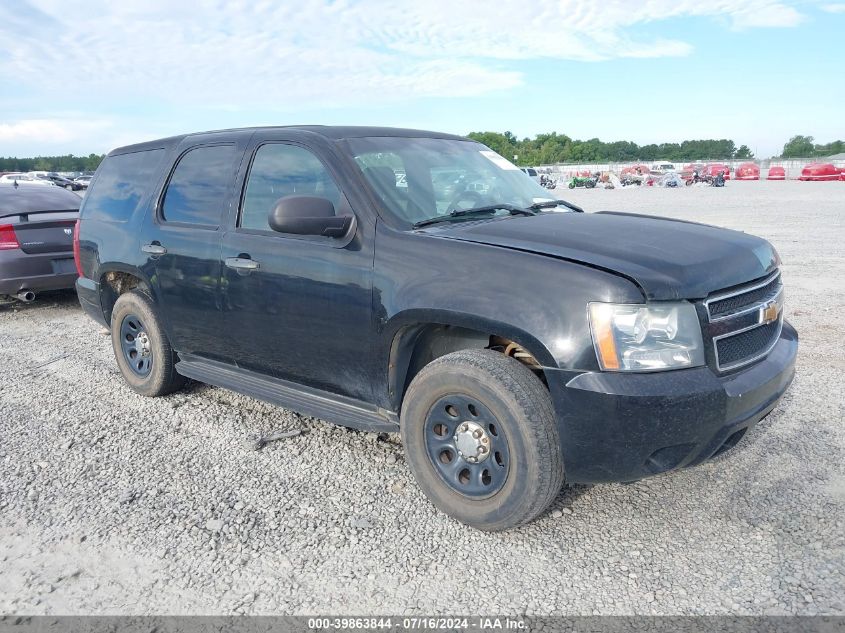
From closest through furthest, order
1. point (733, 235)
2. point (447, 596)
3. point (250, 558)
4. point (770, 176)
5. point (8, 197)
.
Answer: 1. point (447, 596)
2. point (250, 558)
3. point (733, 235)
4. point (8, 197)
5. point (770, 176)

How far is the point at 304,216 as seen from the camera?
11.1 ft

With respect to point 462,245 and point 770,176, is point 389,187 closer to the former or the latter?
point 462,245

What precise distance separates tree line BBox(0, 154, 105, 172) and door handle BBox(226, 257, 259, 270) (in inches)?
4887

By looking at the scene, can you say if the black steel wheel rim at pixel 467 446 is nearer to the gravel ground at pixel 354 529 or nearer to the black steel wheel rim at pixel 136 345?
the gravel ground at pixel 354 529

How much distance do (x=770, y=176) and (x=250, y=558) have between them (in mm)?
62795

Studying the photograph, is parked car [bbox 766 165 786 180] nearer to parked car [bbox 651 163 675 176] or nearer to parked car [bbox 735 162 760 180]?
parked car [bbox 735 162 760 180]

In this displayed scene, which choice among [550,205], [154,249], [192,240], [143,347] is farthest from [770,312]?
[143,347]

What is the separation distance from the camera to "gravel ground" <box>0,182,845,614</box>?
274 cm

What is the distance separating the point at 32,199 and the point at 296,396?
249 inches

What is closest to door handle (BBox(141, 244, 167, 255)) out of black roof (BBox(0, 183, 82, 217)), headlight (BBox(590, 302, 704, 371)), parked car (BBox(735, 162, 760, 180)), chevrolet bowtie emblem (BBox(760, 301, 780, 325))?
headlight (BBox(590, 302, 704, 371))

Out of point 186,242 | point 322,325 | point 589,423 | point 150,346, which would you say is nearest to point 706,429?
point 589,423

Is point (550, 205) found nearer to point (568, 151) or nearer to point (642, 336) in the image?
point (642, 336)

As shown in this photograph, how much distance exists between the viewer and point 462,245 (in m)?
3.18

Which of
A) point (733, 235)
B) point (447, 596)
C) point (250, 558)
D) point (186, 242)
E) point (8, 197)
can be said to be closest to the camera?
point (447, 596)
